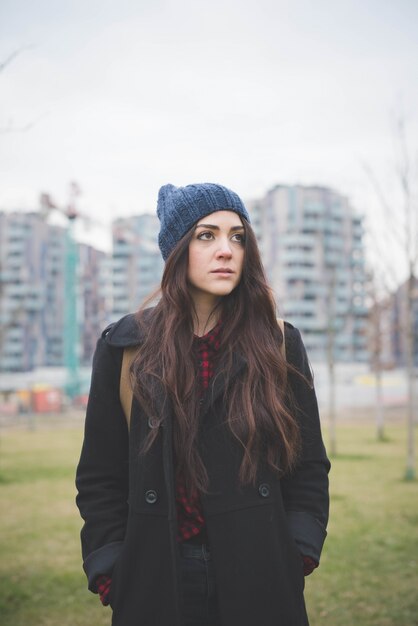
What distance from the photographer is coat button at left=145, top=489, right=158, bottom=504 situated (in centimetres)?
212

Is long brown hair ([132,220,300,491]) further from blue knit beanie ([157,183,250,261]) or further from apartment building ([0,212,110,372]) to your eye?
apartment building ([0,212,110,372])

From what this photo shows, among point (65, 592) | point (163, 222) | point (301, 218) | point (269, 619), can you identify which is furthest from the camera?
point (301, 218)

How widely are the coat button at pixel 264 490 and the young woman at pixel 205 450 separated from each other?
0.01 meters

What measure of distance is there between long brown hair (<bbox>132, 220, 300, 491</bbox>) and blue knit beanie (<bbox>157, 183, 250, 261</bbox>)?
2.2 inches

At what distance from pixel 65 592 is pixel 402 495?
18.6ft

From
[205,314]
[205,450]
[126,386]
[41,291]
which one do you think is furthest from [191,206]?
[41,291]

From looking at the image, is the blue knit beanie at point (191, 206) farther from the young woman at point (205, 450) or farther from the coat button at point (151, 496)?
the coat button at point (151, 496)

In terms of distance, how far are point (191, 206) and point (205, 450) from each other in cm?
94

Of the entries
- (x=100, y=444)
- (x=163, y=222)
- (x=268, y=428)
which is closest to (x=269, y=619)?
(x=268, y=428)

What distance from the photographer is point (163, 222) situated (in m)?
2.48

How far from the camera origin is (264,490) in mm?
2145

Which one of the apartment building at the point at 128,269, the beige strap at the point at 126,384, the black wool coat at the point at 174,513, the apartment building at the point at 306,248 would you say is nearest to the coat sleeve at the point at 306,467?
the black wool coat at the point at 174,513

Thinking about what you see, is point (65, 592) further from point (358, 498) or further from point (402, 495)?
point (402, 495)

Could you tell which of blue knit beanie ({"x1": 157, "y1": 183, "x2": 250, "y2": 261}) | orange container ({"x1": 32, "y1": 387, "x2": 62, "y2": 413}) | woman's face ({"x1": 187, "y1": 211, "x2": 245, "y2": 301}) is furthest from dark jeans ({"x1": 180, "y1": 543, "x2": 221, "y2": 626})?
orange container ({"x1": 32, "y1": 387, "x2": 62, "y2": 413})
